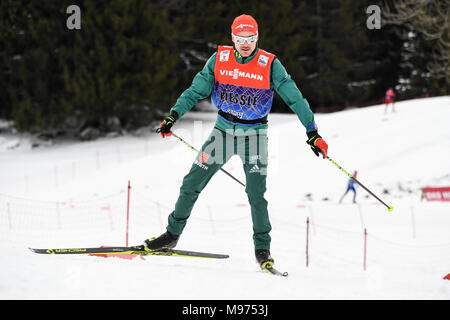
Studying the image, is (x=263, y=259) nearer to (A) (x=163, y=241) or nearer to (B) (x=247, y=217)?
(A) (x=163, y=241)

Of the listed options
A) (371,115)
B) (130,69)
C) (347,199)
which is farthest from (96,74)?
(347,199)

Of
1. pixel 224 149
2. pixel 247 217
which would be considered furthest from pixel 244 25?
pixel 247 217

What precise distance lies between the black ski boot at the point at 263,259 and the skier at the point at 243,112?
11 millimetres

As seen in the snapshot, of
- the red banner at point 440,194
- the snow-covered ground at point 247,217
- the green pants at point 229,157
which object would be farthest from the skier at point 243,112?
the red banner at point 440,194

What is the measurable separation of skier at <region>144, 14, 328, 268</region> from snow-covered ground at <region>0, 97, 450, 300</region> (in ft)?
2.51

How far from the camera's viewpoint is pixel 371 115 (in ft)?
60.1

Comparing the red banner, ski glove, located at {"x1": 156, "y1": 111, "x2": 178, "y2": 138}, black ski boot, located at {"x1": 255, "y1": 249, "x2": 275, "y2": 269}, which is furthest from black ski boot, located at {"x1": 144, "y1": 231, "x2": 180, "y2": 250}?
the red banner

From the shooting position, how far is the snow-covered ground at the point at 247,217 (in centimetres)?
466

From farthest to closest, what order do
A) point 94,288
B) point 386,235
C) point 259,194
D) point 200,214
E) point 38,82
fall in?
point 38,82 < point 200,214 < point 386,235 < point 259,194 < point 94,288

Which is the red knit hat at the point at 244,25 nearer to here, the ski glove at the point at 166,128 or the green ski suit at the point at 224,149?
the green ski suit at the point at 224,149

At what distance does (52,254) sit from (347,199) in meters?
8.58

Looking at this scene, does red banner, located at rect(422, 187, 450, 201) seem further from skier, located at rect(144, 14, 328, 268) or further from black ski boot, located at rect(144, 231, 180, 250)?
black ski boot, located at rect(144, 231, 180, 250)

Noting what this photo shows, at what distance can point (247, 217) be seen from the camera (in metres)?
10.8
